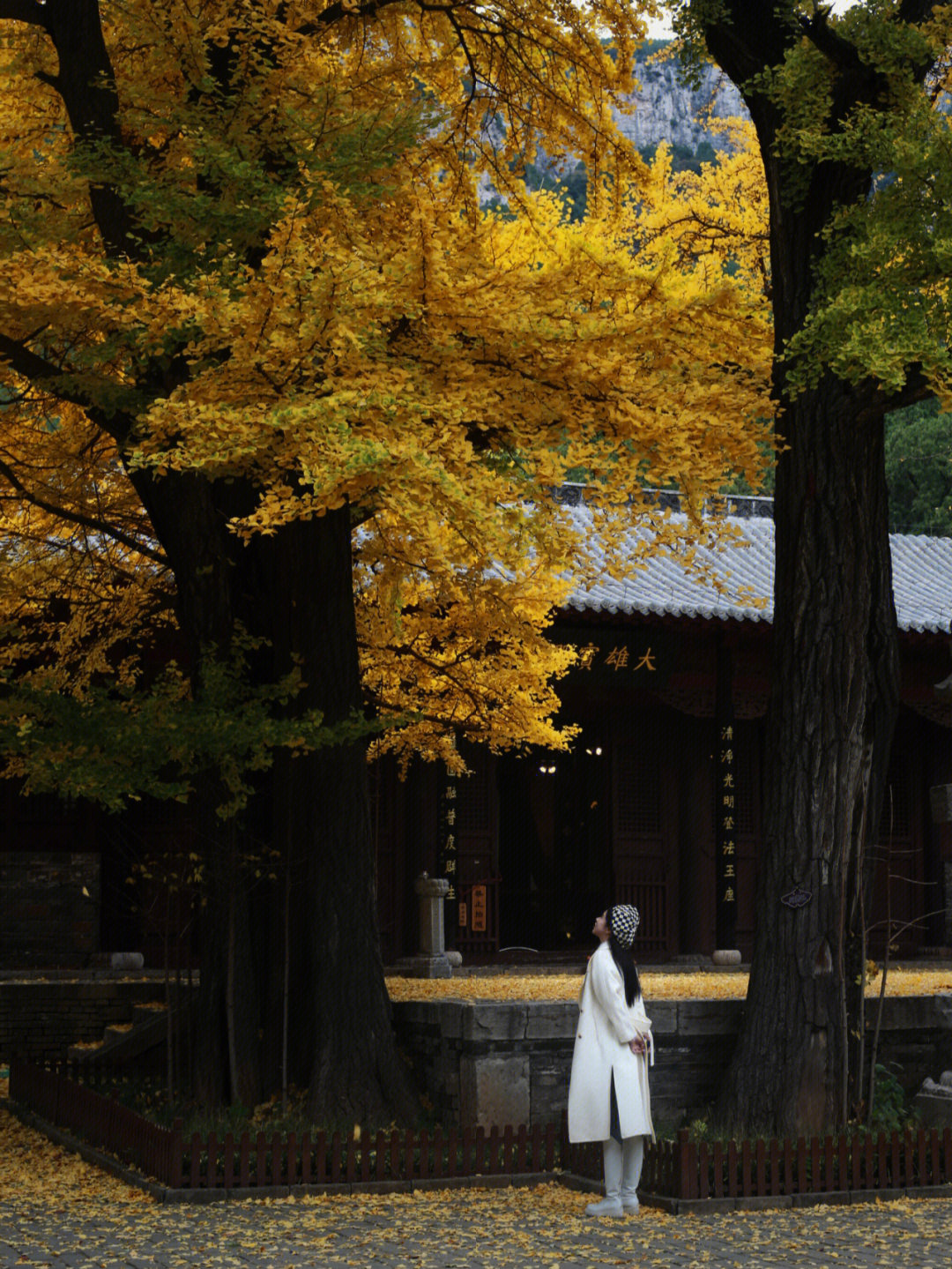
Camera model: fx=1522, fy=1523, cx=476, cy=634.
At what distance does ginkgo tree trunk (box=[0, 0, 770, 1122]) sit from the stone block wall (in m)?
3.13

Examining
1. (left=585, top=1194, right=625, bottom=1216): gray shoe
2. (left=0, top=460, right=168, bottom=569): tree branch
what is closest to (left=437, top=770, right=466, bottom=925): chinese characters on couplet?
(left=0, top=460, right=168, bottom=569): tree branch

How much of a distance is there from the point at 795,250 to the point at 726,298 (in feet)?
2.73

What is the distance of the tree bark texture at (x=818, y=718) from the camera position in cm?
986

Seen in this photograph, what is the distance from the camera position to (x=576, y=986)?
1319 centimetres

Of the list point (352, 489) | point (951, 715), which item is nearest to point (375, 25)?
point (352, 489)

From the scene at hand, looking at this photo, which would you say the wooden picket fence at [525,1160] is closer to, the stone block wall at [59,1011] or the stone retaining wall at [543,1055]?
the stone retaining wall at [543,1055]

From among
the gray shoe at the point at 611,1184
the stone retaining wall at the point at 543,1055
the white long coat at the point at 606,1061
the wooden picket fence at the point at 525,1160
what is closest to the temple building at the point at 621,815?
the stone retaining wall at the point at 543,1055

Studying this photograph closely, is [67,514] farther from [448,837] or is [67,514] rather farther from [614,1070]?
[448,837]

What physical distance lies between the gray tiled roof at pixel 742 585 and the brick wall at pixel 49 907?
6254 millimetres

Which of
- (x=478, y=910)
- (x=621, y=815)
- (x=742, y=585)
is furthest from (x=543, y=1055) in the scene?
(x=742, y=585)

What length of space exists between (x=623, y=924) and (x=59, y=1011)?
7698 millimetres

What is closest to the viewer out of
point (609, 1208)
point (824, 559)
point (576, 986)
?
point (609, 1208)

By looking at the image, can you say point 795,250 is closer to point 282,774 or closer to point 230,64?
point 230,64

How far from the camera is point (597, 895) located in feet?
70.5
